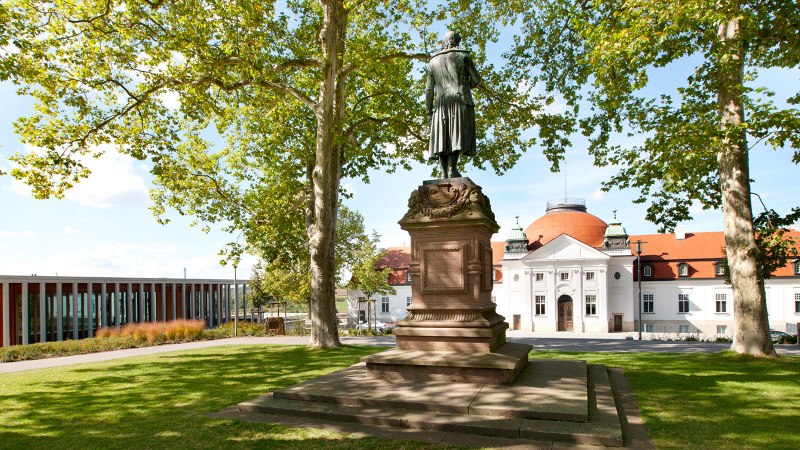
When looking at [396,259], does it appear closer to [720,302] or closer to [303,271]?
[303,271]

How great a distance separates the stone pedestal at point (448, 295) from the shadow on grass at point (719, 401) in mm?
2310

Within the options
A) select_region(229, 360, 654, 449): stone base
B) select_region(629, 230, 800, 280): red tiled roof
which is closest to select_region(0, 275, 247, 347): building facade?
select_region(229, 360, 654, 449): stone base

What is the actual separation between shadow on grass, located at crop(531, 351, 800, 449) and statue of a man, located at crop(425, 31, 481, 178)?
532 centimetres

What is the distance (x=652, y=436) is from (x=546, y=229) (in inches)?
1999

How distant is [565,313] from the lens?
49.8 m

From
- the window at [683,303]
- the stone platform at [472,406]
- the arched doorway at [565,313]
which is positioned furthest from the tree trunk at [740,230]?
the window at [683,303]

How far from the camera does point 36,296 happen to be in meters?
28.5

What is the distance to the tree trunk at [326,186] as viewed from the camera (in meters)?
15.1

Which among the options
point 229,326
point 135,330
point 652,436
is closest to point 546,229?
point 229,326

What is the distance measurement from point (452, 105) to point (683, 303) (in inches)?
1983

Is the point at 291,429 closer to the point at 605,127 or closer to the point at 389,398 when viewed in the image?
the point at 389,398

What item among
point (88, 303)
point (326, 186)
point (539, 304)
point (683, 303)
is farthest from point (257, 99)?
point (683, 303)

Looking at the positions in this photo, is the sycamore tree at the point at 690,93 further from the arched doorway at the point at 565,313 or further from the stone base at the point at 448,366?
the arched doorway at the point at 565,313

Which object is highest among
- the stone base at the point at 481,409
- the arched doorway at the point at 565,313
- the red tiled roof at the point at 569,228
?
the red tiled roof at the point at 569,228
